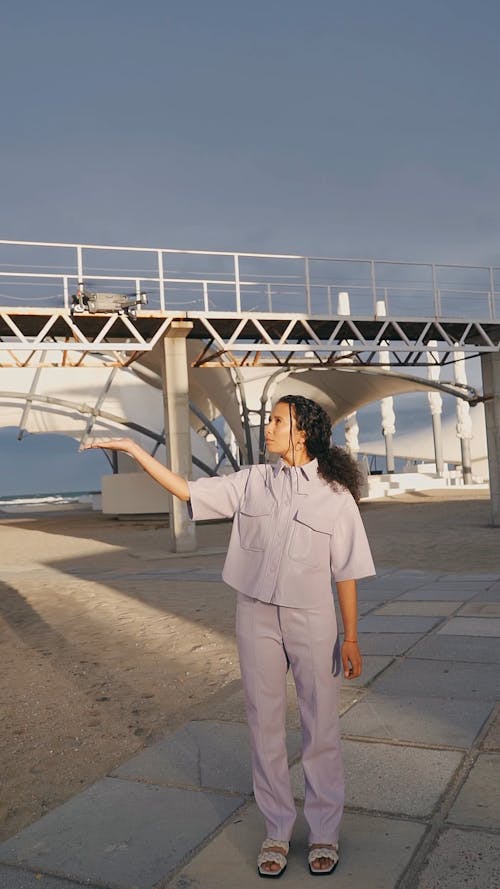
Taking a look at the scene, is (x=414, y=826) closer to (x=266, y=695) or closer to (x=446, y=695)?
(x=266, y=695)

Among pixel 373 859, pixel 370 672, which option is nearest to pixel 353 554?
pixel 373 859

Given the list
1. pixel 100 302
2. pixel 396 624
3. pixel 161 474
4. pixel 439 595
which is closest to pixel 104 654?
pixel 396 624

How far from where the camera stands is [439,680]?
5.50 m

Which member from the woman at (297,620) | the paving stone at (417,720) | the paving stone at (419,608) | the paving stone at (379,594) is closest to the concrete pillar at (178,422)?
the paving stone at (379,594)

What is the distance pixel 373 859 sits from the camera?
2.90 m

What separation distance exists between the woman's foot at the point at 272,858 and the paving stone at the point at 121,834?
0.34 m

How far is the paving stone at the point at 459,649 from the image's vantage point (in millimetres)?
6133

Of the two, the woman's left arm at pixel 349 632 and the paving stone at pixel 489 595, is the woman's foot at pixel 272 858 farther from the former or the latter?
the paving stone at pixel 489 595

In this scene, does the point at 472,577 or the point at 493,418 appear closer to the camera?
the point at 472,577

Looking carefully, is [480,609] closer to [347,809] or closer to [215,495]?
[347,809]

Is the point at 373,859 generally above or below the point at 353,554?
below

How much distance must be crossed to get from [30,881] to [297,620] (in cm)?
140

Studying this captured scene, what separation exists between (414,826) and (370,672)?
270 centimetres

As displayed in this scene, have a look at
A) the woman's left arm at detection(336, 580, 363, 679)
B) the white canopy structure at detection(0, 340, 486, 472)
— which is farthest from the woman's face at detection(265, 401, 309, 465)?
the white canopy structure at detection(0, 340, 486, 472)
